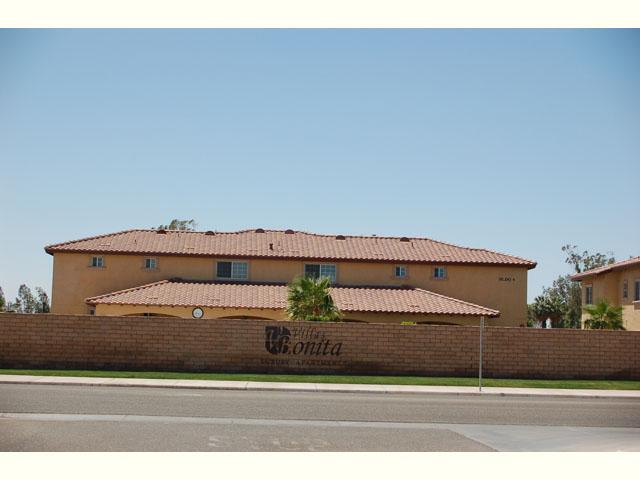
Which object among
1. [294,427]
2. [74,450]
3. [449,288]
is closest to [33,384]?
[294,427]

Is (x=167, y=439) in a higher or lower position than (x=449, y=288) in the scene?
lower

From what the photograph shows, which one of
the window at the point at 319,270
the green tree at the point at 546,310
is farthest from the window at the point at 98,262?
the green tree at the point at 546,310

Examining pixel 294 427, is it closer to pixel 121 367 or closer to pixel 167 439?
pixel 167 439

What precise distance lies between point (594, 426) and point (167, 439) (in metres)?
9.34

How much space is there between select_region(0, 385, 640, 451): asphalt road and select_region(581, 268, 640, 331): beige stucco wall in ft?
65.3

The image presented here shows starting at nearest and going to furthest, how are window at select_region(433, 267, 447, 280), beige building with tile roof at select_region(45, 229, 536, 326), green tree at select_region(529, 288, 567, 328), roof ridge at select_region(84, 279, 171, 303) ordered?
roof ridge at select_region(84, 279, 171, 303) → beige building with tile roof at select_region(45, 229, 536, 326) → window at select_region(433, 267, 447, 280) → green tree at select_region(529, 288, 567, 328)

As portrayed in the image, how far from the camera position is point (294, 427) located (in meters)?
16.8

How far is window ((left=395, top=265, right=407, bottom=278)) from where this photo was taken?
52031mm

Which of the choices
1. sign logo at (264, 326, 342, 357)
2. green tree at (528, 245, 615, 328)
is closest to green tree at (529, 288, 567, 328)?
green tree at (528, 245, 615, 328)

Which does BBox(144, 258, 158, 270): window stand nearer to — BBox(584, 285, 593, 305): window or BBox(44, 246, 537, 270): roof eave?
BBox(44, 246, 537, 270): roof eave

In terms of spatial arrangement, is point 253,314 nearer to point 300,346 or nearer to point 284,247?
point 284,247

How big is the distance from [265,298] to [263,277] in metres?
4.52

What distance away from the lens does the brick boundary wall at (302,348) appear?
32062mm
